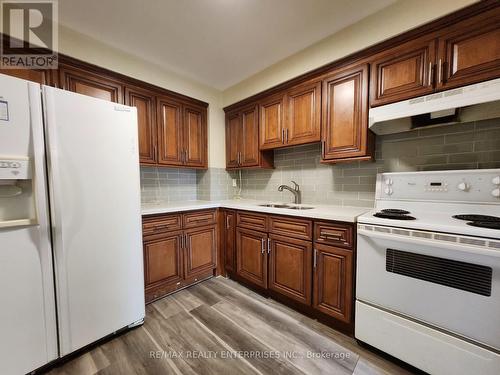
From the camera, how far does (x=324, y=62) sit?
189 centimetres

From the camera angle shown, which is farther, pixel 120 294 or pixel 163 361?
pixel 120 294

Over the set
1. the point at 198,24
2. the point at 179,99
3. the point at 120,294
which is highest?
the point at 198,24

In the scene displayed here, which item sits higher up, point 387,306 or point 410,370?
point 387,306

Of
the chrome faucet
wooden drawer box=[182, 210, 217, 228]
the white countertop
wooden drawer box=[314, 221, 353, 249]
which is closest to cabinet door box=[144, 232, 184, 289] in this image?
wooden drawer box=[182, 210, 217, 228]

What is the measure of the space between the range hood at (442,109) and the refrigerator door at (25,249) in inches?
88.6

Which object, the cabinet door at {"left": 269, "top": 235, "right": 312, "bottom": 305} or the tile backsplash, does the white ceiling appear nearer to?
the tile backsplash

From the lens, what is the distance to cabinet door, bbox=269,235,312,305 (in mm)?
1727

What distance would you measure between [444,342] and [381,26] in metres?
2.17

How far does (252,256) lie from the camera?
2154 millimetres

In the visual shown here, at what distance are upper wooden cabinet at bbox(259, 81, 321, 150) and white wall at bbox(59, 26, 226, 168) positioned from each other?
30.9 inches

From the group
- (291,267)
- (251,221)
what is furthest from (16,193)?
(291,267)

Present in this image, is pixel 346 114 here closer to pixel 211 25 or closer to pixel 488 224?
pixel 488 224

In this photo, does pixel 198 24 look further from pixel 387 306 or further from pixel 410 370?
pixel 410 370

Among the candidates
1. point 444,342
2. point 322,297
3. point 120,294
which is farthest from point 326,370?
point 120,294
